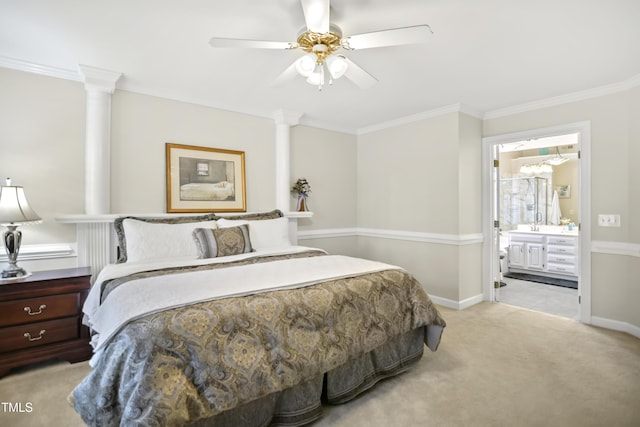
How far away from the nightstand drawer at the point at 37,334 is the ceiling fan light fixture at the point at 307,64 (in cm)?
254

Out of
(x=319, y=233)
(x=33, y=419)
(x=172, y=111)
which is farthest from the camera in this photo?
(x=319, y=233)

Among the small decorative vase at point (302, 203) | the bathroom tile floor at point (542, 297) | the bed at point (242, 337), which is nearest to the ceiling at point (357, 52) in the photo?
the small decorative vase at point (302, 203)

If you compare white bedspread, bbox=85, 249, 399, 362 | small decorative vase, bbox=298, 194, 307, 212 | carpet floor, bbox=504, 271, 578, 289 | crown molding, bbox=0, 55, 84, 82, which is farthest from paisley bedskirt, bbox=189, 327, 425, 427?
carpet floor, bbox=504, 271, 578, 289

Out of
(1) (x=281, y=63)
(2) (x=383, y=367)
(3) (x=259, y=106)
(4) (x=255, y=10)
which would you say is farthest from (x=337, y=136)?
(2) (x=383, y=367)

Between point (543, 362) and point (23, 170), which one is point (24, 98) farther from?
point (543, 362)

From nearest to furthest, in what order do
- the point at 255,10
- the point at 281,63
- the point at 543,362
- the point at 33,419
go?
the point at 33,419
the point at 255,10
the point at 543,362
the point at 281,63

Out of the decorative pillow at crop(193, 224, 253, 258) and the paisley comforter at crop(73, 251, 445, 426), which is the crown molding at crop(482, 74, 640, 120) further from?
the decorative pillow at crop(193, 224, 253, 258)

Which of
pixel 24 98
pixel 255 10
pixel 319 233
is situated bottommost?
pixel 319 233

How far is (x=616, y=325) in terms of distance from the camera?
3174 mm

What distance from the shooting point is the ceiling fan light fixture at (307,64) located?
2.13 m

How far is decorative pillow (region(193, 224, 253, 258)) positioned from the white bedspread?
0.64m

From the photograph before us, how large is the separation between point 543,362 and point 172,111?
4.11 m

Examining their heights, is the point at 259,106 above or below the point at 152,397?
above

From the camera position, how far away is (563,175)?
596 cm
